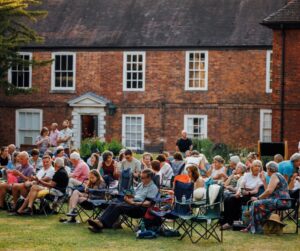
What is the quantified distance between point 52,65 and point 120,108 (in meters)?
3.75

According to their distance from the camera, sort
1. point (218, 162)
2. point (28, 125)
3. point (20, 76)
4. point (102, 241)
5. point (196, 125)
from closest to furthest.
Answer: point (102, 241) < point (218, 162) < point (196, 125) < point (28, 125) < point (20, 76)

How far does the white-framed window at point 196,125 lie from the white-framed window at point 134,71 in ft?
8.06

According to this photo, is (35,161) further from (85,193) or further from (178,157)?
(85,193)

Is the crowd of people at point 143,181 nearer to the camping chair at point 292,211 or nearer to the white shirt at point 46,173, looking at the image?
the white shirt at point 46,173

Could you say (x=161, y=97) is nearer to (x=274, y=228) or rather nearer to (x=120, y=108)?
(x=120, y=108)

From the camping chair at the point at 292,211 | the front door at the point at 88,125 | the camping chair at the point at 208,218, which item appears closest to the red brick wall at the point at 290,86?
the camping chair at the point at 292,211

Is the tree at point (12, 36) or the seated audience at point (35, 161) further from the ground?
the tree at point (12, 36)

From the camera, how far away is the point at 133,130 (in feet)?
136

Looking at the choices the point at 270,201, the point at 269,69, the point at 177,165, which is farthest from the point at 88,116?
the point at 270,201

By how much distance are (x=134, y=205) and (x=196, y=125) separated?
22.5 m

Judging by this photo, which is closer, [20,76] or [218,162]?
[218,162]

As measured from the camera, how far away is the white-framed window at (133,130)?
4131cm

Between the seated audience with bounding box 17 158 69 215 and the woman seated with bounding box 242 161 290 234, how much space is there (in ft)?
14.3

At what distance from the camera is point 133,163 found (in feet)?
74.1
